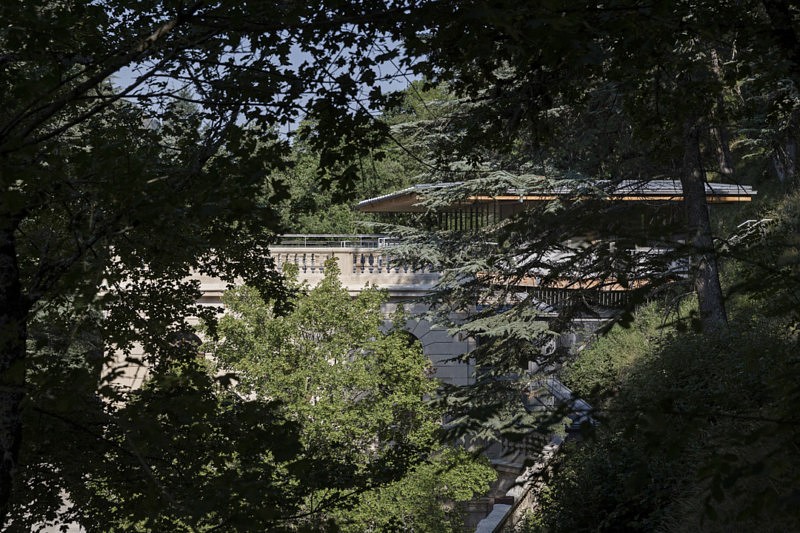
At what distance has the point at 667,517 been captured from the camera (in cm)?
1108

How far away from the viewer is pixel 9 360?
5.89 metres

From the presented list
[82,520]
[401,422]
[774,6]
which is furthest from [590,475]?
[774,6]

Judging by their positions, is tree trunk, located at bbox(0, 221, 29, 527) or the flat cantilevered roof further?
the flat cantilevered roof

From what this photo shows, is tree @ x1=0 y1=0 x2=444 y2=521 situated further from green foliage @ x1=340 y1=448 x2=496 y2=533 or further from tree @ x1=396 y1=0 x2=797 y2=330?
green foliage @ x1=340 y1=448 x2=496 y2=533

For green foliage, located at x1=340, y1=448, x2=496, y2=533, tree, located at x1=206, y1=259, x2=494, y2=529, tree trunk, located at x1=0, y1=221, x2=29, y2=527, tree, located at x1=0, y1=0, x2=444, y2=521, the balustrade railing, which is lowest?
green foliage, located at x1=340, y1=448, x2=496, y2=533

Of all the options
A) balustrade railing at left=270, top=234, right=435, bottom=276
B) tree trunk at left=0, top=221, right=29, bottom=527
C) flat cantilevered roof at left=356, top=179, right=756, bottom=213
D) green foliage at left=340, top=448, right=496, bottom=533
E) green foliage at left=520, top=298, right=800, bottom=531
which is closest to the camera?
green foliage at left=520, top=298, right=800, bottom=531

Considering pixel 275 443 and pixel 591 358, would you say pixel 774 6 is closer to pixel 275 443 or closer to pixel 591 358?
pixel 275 443

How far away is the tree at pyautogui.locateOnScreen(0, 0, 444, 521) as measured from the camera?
5211mm

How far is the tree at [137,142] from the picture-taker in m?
5.21

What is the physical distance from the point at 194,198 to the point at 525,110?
388 cm

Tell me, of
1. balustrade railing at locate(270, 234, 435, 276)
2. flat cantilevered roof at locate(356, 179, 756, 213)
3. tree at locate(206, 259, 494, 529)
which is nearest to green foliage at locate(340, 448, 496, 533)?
tree at locate(206, 259, 494, 529)

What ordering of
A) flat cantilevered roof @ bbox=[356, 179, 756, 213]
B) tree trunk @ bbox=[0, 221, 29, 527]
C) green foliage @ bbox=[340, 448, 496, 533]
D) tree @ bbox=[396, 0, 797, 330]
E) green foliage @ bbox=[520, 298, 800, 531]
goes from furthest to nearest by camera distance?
1. flat cantilevered roof @ bbox=[356, 179, 756, 213]
2. green foliage @ bbox=[340, 448, 496, 533]
3. tree trunk @ bbox=[0, 221, 29, 527]
4. tree @ bbox=[396, 0, 797, 330]
5. green foliage @ bbox=[520, 298, 800, 531]

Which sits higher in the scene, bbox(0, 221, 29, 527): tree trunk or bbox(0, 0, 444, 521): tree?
bbox(0, 0, 444, 521): tree

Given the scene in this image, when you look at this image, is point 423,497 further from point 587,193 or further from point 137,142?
point 137,142
